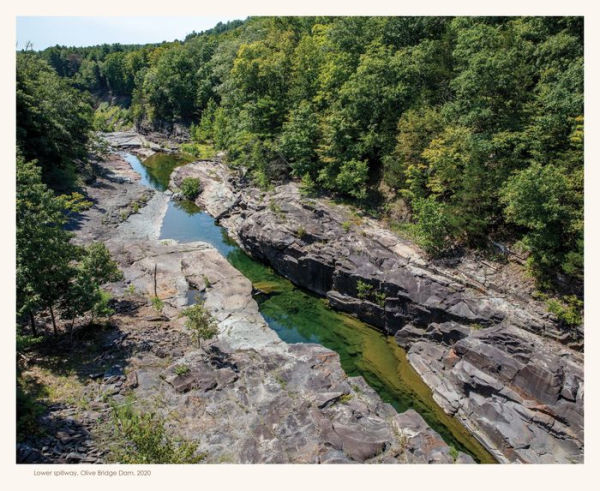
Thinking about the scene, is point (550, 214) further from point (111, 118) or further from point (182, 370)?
point (111, 118)

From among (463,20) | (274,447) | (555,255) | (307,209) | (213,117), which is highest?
(213,117)

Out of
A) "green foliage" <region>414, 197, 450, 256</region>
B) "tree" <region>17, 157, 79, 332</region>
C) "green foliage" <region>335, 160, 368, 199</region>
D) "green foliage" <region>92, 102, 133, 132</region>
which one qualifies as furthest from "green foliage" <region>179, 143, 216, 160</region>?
"tree" <region>17, 157, 79, 332</region>

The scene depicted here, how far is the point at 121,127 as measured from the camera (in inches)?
3875

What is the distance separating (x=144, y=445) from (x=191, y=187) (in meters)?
41.4

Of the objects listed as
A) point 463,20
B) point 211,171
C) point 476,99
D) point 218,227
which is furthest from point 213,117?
point 476,99

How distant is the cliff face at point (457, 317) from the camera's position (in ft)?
62.7

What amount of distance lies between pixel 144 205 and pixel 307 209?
24734mm

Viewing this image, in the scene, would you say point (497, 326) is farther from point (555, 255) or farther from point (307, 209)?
point (307, 209)

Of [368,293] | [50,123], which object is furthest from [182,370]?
[50,123]

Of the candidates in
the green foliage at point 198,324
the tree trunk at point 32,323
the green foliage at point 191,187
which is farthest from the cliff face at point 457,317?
the tree trunk at point 32,323

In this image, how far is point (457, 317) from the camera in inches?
950

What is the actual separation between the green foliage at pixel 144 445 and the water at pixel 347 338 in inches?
466

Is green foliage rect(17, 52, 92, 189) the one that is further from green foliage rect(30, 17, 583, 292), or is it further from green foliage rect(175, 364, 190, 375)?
green foliage rect(175, 364, 190, 375)

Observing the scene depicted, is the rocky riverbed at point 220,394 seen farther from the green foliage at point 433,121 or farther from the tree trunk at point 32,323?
the green foliage at point 433,121
